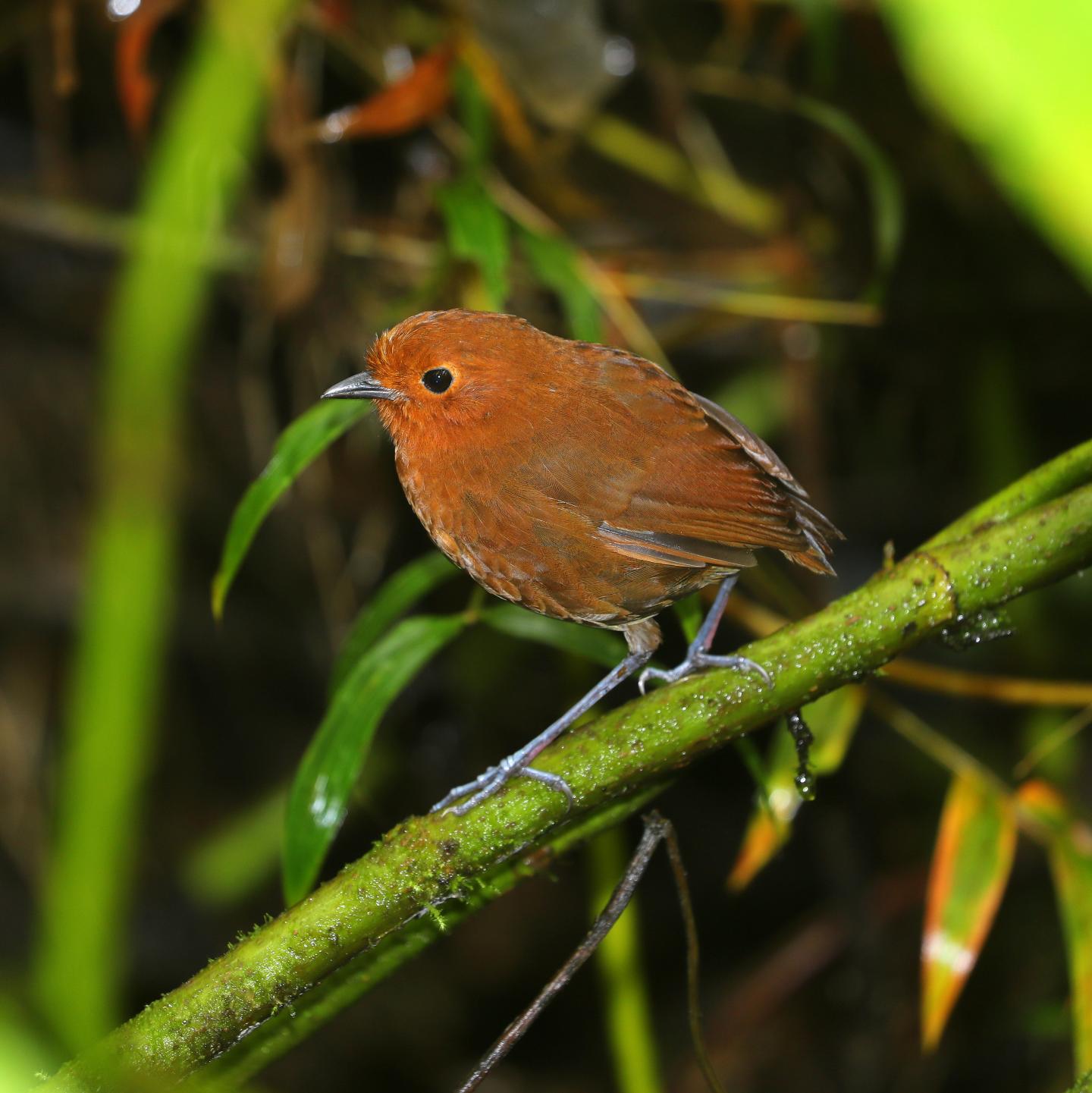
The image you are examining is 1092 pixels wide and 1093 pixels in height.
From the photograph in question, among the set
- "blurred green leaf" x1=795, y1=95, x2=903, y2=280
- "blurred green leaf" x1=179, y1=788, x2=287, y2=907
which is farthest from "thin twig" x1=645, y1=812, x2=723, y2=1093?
"blurred green leaf" x1=179, y1=788, x2=287, y2=907

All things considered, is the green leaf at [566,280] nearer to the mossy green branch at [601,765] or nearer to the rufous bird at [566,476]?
the rufous bird at [566,476]

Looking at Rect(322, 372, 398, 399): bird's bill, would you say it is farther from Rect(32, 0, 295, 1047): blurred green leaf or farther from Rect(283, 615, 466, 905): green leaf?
Rect(283, 615, 466, 905): green leaf

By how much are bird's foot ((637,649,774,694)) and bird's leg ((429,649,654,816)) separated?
3 cm

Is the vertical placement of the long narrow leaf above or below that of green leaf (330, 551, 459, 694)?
below

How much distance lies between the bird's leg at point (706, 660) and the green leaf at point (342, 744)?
0.35 metres

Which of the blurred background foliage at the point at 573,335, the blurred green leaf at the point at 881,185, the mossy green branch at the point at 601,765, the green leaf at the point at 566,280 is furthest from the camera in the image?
the blurred background foliage at the point at 573,335

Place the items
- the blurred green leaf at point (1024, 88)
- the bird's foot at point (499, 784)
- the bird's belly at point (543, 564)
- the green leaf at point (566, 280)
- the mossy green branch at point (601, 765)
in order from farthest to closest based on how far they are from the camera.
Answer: the green leaf at point (566, 280), the bird's belly at point (543, 564), the bird's foot at point (499, 784), the mossy green branch at point (601, 765), the blurred green leaf at point (1024, 88)

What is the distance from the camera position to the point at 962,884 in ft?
7.10

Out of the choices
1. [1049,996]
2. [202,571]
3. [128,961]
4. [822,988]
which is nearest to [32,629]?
[202,571]

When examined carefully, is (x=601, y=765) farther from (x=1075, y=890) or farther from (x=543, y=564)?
(x=1075, y=890)

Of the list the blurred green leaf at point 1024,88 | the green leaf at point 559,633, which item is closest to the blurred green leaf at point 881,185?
the green leaf at point 559,633

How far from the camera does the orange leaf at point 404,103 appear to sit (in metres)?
2.86

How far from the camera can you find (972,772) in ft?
7.39

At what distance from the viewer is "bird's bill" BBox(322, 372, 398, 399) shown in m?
2.00
